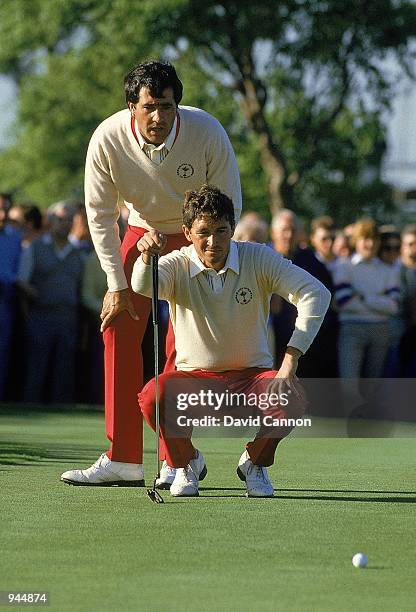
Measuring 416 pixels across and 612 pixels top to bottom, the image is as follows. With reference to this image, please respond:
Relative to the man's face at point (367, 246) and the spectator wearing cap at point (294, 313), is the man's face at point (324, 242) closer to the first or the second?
the man's face at point (367, 246)

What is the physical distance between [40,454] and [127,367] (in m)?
1.84

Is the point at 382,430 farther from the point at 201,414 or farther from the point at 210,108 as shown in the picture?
the point at 210,108

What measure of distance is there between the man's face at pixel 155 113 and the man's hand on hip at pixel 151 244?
51 cm

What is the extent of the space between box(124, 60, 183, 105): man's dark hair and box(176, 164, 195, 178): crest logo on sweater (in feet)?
1.13

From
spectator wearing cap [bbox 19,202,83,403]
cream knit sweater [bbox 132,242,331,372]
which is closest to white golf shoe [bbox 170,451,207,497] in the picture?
cream knit sweater [bbox 132,242,331,372]

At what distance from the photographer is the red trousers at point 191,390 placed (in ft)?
28.7

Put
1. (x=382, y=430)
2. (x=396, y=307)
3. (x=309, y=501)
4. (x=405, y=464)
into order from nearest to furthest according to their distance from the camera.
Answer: (x=309, y=501) → (x=405, y=464) → (x=382, y=430) → (x=396, y=307)

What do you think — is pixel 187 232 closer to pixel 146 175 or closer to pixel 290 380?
pixel 146 175

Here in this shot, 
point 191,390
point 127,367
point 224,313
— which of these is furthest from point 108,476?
point 224,313

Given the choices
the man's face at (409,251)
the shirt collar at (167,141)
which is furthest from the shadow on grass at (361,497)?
the man's face at (409,251)

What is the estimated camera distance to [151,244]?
336 inches

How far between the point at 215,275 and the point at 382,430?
5175 mm

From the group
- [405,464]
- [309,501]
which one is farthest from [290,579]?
[405,464]

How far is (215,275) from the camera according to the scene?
8.80 meters
